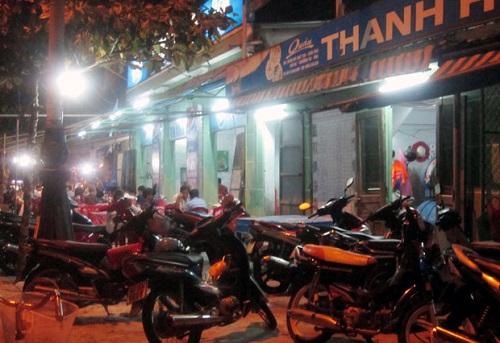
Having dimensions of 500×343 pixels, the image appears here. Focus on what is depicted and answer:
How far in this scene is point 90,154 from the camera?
31.4 metres

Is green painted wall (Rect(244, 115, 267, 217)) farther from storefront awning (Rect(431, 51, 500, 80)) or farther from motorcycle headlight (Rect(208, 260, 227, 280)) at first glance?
motorcycle headlight (Rect(208, 260, 227, 280))

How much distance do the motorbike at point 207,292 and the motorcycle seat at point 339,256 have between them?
85 centimetres

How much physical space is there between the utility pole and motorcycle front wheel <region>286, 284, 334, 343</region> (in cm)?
367

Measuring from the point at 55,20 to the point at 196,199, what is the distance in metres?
5.09

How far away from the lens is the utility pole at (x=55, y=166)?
25.9ft

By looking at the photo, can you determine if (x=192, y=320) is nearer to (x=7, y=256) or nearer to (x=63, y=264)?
(x=63, y=264)

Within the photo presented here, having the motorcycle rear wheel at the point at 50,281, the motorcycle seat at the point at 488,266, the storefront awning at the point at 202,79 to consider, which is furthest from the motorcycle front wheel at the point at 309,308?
the storefront awning at the point at 202,79

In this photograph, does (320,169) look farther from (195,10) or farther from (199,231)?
(199,231)

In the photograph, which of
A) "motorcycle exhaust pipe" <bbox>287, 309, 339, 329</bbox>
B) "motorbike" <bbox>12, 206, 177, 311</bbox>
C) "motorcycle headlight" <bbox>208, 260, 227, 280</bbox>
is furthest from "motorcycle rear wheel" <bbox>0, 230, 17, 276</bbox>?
"motorcycle exhaust pipe" <bbox>287, 309, 339, 329</bbox>

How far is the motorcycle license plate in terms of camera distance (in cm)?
563

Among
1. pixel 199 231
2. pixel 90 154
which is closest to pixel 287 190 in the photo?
pixel 199 231

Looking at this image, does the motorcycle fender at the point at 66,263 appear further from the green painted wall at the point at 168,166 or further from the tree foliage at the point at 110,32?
the green painted wall at the point at 168,166

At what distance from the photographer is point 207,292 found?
555cm

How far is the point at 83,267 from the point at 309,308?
2683 millimetres
